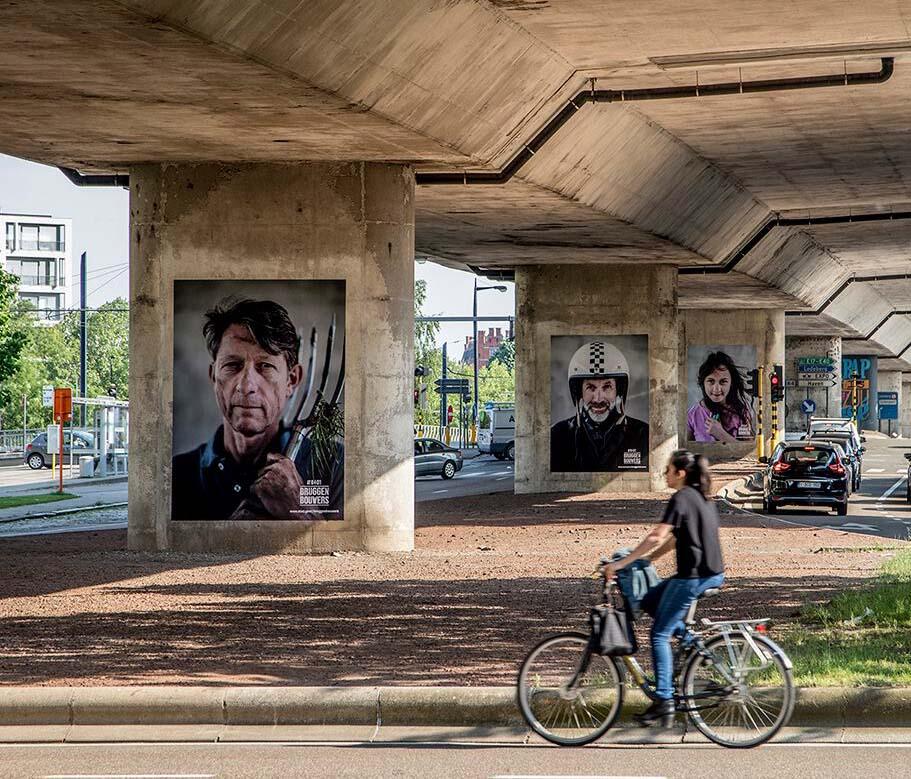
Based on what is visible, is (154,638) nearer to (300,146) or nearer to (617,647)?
(617,647)

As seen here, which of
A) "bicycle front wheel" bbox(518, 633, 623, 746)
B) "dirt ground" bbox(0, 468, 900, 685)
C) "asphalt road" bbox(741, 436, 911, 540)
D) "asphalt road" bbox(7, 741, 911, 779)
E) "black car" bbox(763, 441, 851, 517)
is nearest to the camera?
"asphalt road" bbox(7, 741, 911, 779)

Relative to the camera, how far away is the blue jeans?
9.96 metres

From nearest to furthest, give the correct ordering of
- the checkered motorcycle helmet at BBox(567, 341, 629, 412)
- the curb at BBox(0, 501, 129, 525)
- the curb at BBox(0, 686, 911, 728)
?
the curb at BBox(0, 686, 911, 728), the curb at BBox(0, 501, 129, 525), the checkered motorcycle helmet at BBox(567, 341, 629, 412)

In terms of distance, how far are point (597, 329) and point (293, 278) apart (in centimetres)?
1967

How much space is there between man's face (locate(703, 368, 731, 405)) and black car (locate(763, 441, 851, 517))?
1141 inches

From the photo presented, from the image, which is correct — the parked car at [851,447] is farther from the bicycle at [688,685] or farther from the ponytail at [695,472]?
the bicycle at [688,685]

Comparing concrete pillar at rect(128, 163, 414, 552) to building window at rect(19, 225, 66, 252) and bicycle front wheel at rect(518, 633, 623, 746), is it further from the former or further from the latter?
building window at rect(19, 225, 66, 252)

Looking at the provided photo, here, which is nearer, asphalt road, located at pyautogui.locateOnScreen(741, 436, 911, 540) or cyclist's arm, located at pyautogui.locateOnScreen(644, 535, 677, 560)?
cyclist's arm, located at pyautogui.locateOnScreen(644, 535, 677, 560)

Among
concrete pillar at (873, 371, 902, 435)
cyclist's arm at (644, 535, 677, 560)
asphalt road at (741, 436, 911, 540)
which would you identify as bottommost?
asphalt road at (741, 436, 911, 540)

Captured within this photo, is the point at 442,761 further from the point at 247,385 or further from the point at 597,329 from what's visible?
the point at 597,329

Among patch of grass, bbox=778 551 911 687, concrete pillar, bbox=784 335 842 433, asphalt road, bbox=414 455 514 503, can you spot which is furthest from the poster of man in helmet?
concrete pillar, bbox=784 335 842 433

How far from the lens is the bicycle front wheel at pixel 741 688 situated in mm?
9789

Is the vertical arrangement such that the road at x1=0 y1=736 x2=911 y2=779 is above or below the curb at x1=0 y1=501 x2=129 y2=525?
above

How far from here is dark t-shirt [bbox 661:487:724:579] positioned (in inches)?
392
